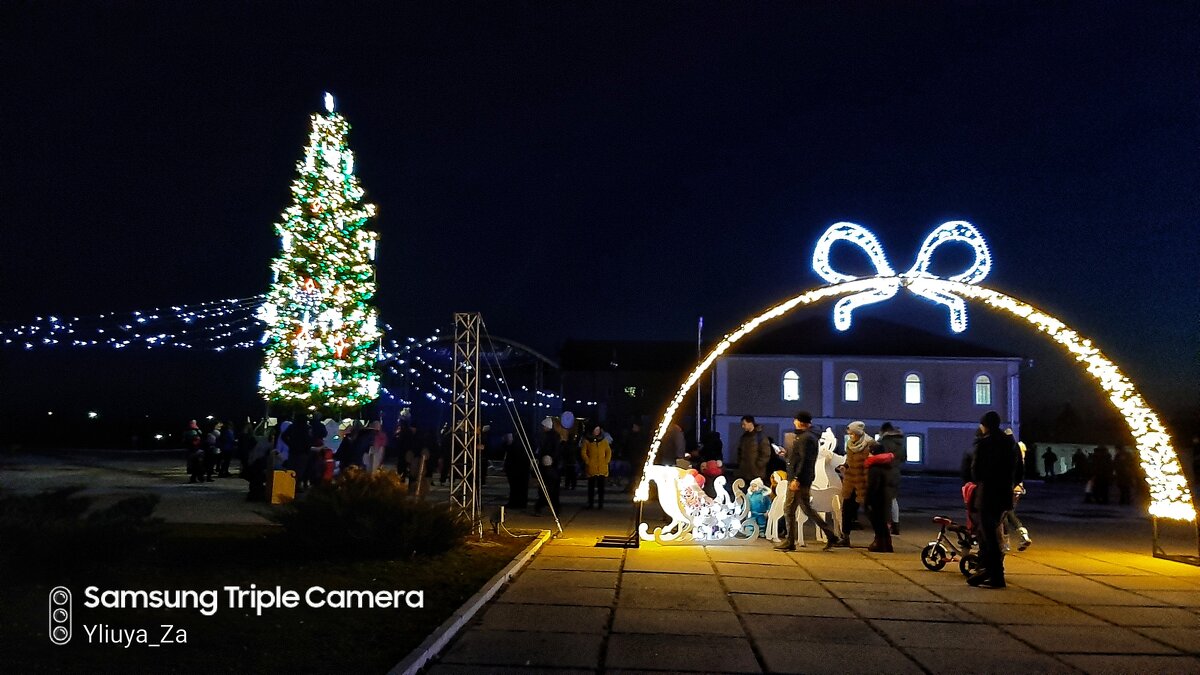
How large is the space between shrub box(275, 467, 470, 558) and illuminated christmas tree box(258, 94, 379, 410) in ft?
58.2

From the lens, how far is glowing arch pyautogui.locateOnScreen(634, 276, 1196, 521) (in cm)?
1305

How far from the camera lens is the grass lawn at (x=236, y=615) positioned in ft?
19.9

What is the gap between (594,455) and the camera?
59.1 ft

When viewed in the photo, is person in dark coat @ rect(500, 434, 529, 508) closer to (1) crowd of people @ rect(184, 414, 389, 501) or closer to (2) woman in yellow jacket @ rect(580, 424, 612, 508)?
(2) woman in yellow jacket @ rect(580, 424, 612, 508)

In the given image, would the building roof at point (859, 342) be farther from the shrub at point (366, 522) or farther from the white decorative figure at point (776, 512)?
the shrub at point (366, 522)

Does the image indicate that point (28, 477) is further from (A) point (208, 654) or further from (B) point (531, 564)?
(A) point (208, 654)

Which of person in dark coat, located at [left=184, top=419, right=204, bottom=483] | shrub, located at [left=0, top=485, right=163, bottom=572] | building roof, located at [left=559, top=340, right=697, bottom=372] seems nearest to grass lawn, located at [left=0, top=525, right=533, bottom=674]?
shrub, located at [left=0, top=485, right=163, bottom=572]

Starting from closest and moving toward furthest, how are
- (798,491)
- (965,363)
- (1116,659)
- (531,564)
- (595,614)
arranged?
(1116,659) < (595,614) < (531,564) < (798,491) < (965,363)

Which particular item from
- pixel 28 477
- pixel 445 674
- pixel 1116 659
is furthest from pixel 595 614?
pixel 28 477

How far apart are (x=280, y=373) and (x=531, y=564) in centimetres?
1885

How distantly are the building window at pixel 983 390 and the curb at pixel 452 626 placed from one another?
1525 inches

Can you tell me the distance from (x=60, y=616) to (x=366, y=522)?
351cm

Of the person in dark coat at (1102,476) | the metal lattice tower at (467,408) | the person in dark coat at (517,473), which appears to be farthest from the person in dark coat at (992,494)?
the person in dark coat at (1102,476)

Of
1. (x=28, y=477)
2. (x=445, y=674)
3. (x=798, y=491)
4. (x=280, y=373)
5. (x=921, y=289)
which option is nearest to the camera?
(x=445, y=674)
